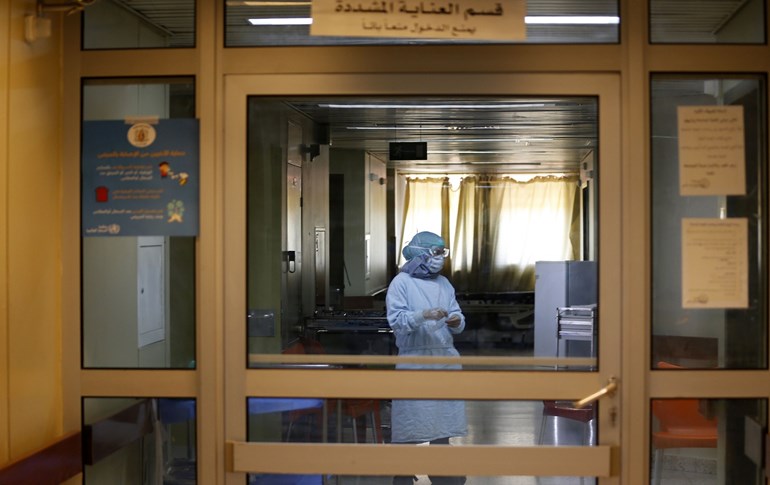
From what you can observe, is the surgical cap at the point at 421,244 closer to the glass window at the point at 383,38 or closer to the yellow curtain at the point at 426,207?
the yellow curtain at the point at 426,207

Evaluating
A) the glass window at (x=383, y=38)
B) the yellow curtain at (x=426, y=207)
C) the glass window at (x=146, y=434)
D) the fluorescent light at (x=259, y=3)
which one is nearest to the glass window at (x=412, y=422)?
the glass window at (x=146, y=434)

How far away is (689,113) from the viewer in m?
2.76

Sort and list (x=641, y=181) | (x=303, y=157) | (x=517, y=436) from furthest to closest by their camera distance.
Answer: (x=303, y=157) → (x=517, y=436) → (x=641, y=181)

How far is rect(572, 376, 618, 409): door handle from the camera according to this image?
8.91ft

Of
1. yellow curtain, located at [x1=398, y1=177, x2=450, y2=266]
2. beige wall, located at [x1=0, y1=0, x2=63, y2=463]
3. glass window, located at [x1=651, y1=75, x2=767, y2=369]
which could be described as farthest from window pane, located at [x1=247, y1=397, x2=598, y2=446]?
yellow curtain, located at [x1=398, y1=177, x2=450, y2=266]

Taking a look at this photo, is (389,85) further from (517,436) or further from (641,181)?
(517,436)

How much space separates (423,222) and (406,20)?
287 centimetres

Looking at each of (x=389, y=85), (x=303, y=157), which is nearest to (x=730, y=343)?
(x=389, y=85)

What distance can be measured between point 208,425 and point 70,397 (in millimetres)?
500

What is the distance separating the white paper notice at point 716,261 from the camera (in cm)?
275

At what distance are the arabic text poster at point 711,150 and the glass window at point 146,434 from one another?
190 centimetres

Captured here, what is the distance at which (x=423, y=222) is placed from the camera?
17.9 feet

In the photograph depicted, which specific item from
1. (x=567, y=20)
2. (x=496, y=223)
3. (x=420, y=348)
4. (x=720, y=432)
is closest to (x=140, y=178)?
(x=420, y=348)

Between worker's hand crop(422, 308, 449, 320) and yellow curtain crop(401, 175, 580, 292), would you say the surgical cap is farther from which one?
yellow curtain crop(401, 175, 580, 292)
